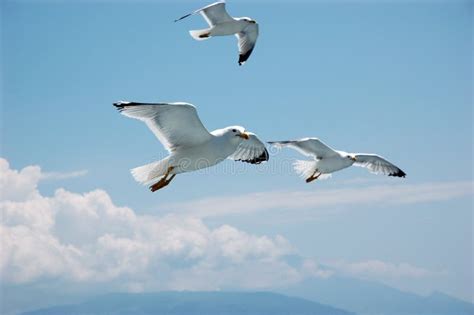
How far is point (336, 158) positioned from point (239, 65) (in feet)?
6.42

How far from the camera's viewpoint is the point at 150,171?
6.21 m

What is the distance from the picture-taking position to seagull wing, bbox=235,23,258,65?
32.0 ft

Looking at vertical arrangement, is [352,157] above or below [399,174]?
below

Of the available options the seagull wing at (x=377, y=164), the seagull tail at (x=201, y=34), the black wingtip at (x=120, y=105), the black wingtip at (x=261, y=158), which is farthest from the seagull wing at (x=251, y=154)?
the seagull wing at (x=377, y=164)

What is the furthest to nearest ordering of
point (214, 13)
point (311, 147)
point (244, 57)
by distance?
point (244, 57) < point (214, 13) < point (311, 147)

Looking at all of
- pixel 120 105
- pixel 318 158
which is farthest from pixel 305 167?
pixel 120 105

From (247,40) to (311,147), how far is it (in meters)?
1.98

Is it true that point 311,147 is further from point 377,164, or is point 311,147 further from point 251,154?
point 377,164

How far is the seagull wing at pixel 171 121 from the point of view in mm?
5632

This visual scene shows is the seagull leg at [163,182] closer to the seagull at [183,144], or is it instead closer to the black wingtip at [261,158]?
the seagull at [183,144]

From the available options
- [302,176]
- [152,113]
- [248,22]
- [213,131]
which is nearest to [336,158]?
[302,176]

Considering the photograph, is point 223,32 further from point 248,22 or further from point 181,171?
point 181,171

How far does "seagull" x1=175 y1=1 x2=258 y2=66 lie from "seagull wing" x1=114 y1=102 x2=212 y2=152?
331cm

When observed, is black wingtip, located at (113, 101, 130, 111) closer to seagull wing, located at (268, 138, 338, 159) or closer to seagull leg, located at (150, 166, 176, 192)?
seagull leg, located at (150, 166, 176, 192)
